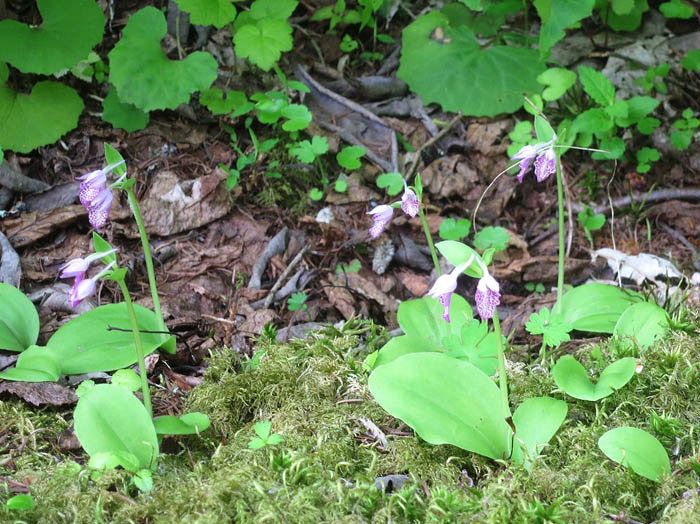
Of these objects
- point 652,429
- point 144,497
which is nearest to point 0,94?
point 144,497

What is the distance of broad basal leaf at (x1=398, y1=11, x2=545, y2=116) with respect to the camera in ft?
12.5

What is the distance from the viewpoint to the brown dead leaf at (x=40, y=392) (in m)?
2.20

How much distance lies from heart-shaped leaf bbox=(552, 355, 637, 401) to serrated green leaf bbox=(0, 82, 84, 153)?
2.98 meters

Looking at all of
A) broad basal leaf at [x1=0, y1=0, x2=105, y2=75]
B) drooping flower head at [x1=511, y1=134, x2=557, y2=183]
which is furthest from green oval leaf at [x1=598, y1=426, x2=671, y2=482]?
broad basal leaf at [x1=0, y1=0, x2=105, y2=75]

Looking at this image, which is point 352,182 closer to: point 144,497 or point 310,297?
point 310,297

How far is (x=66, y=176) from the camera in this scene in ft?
11.3

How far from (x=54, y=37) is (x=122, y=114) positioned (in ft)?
1.73

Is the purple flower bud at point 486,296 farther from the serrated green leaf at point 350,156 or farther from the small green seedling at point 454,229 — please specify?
the serrated green leaf at point 350,156

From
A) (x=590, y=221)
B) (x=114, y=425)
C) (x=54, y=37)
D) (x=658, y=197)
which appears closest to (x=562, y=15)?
(x=590, y=221)

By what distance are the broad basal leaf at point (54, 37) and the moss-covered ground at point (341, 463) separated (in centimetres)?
194

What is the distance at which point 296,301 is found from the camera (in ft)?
9.75

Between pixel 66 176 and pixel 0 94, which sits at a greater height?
pixel 0 94

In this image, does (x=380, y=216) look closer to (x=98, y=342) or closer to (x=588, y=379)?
(x=588, y=379)

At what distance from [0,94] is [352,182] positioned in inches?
83.3
